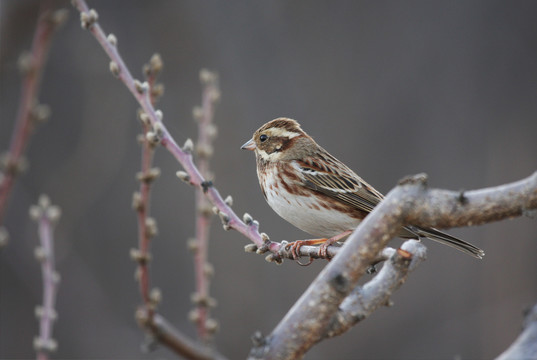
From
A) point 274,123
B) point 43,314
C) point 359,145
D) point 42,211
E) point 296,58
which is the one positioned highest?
point 296,58

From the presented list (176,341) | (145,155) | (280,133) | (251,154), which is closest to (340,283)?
(176,341)

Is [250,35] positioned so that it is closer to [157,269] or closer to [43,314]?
[157,269]

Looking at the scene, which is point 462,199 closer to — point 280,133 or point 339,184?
point 339,184

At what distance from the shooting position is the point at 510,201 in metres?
1.78

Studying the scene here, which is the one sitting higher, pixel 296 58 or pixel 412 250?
pixel 296 58

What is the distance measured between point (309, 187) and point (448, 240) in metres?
1.09

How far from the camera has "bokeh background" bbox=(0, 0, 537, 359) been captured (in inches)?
319

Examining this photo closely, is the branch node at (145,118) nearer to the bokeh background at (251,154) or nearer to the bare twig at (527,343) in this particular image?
the bare twig at (527,343)

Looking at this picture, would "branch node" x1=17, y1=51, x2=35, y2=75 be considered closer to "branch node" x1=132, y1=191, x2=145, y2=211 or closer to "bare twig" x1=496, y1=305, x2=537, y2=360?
"branch node" x1=132, y1=191, x2=145, y2=211

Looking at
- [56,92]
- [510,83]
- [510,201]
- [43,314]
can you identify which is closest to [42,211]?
[43,314]

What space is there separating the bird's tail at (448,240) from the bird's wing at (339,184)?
451 mm

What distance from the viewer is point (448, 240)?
387 centimetres

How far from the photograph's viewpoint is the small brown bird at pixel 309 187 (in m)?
4.40

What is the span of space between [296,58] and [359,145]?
5.49 feet
